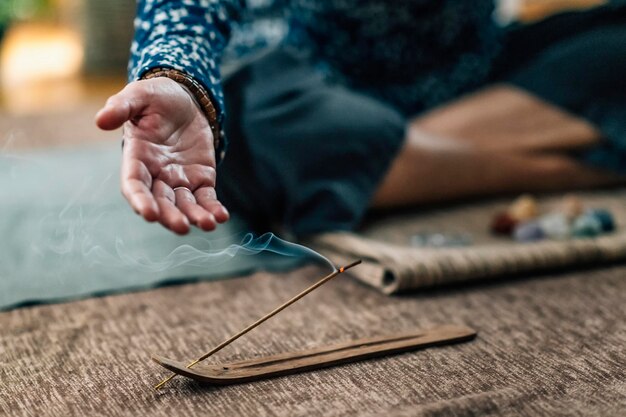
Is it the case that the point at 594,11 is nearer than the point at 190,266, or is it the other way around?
the point at 190,266

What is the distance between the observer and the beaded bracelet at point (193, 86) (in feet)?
2.43

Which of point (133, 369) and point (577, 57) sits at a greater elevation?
point (577, 57)

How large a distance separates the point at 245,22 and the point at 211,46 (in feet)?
1.92

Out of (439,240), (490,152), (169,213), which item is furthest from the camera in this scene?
(490,152)

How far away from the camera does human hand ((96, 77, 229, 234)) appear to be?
0.62m

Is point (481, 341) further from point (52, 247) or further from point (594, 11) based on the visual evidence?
point (594, 11)

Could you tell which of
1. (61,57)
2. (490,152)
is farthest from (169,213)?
(61,57)

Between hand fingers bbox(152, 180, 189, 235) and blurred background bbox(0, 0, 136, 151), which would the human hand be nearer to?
hand fingers bbox(152, 180, 189, 235)

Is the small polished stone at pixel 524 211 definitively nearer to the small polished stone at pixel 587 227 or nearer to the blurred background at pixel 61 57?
the small polished stone at pixel 587 227

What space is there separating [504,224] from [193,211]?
65 cm

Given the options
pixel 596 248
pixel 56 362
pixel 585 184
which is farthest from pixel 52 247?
pixel 585 184

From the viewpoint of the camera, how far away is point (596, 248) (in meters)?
1.02

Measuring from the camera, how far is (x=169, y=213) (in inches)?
24.0

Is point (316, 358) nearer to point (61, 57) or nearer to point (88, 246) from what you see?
point (88, 246)
